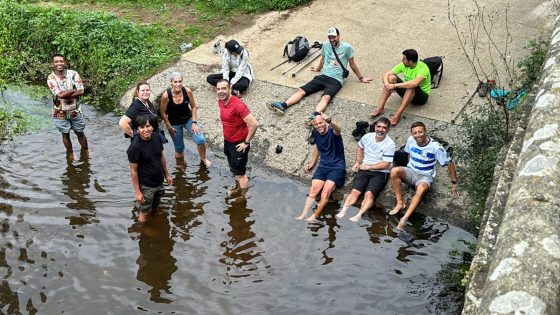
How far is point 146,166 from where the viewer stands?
7.68 metres

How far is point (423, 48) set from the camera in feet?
37.6

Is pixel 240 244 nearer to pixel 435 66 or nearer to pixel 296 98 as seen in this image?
pixel 296 98

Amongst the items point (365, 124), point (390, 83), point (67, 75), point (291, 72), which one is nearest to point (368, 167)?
point (365, 124)

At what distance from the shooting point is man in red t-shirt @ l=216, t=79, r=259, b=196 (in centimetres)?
831

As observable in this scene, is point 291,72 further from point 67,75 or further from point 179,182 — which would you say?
point 67,75

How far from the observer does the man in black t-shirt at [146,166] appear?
295 inches

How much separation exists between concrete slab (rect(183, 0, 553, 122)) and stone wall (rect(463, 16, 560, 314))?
506 cm

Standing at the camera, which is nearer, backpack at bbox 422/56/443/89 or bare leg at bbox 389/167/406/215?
bare leg at bbox 389/167/406/215

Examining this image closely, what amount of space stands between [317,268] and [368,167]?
1.81 metres

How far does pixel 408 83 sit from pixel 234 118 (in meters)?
2.82

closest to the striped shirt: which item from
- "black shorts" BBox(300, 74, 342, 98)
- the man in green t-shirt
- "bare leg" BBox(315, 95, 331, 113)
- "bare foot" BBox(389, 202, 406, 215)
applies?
"bare foot" BBox(389, 202, 406, 215)

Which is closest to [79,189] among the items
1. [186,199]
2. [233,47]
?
[186,199]

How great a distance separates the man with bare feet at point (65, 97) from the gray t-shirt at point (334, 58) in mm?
4064

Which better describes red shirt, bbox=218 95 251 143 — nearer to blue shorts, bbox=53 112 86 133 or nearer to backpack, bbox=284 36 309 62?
blue shorts, bbox=53 112 86 133
